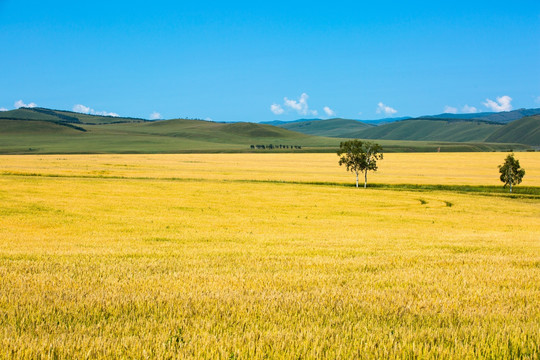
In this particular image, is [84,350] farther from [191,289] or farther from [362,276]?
[362,276]

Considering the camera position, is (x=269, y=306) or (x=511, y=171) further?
(x=511, y=171)

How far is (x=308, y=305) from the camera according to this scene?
632 centimetres

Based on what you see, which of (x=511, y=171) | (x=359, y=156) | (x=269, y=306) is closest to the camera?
(x=269, y=306)

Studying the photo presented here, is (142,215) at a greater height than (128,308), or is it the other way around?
(128,308)

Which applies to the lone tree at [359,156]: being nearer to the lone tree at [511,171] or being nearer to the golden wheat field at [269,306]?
the lone tree at [511,171]

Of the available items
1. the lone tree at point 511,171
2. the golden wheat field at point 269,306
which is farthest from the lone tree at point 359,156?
the golden wheat field at point 269,306

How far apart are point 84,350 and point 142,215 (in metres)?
28.1

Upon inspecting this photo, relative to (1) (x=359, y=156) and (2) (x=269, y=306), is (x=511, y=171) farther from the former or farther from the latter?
(2) (x=269, y=306)

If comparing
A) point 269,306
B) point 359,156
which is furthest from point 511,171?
point 269,306

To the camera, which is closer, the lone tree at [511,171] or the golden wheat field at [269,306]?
the golden wheat field at [269,306]

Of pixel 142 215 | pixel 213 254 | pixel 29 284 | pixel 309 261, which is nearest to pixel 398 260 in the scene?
pixel 309 261

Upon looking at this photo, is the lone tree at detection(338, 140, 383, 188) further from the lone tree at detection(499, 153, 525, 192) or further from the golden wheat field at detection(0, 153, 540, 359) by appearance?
Result: the golden wheat field at detection(0, 153, 540, 359)

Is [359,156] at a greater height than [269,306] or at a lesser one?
greater

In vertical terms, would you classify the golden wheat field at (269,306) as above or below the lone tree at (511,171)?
below
